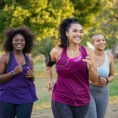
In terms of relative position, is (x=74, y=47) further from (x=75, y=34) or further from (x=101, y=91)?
(x=101, y=91)

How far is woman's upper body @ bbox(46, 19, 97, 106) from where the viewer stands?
3777mm

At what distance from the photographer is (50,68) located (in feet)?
14.2

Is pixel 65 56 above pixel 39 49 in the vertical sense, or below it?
above

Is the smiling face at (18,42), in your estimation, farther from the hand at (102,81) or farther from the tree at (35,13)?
the tree at (35,13)

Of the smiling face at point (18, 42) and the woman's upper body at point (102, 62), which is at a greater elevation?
the smiling face at point (18, 42)

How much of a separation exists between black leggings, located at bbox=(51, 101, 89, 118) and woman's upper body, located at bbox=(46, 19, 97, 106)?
0.06 meters

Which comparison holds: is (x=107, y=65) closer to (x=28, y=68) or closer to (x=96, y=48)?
(x=96, y=48)

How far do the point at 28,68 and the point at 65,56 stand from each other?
33.3 inches

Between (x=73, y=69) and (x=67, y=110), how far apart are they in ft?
1.61

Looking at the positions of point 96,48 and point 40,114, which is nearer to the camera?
point 96,48

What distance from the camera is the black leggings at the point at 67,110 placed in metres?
3.79

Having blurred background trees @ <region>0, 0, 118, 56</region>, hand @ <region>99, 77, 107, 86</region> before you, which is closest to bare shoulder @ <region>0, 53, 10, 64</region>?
hand @ <region>99, 77, 107, 86</region>

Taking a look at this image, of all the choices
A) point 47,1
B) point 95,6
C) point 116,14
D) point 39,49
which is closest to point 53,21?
point 47,1

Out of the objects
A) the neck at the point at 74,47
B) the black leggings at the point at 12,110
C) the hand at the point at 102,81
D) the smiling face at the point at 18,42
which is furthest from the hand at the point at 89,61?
the smiling face at the point at 18,42
